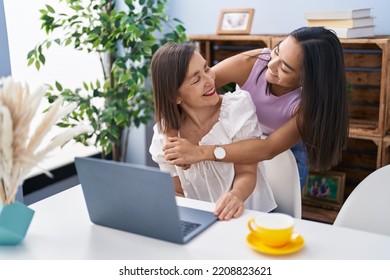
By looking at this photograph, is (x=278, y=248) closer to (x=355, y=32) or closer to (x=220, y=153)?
(x=220, y=153)

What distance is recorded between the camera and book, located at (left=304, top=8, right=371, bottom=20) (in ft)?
7.79

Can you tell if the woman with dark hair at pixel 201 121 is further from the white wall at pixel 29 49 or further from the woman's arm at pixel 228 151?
the white wall at pixel 29 49

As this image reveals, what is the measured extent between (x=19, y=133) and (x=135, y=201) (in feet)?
0.98

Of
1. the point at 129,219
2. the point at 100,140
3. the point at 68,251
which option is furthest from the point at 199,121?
the point at 100,140

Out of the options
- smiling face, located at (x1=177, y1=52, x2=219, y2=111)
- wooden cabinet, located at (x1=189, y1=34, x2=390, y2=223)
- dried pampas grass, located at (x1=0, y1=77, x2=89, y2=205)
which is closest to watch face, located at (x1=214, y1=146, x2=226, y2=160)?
smiling face, located at (x1=177, y1=52, x2=219, y2=111)

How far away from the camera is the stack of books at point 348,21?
240 centimetres

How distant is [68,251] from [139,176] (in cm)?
24

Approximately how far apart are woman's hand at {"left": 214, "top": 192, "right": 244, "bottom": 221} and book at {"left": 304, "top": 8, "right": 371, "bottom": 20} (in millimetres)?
1403

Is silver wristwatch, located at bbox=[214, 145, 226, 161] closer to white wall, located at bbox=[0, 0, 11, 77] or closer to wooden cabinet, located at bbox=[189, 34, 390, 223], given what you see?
white wall, located at bbox=[0, 0, 11, 77]

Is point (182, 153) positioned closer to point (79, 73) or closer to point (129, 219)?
point (129, 219)

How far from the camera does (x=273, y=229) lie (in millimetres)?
1078

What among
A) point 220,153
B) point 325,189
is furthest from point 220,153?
point 325,189

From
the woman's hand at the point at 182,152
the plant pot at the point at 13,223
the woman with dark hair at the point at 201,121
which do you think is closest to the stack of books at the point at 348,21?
the woman with dark hair at the point at 201,121

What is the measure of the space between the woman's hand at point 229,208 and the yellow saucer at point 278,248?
0.48ft
